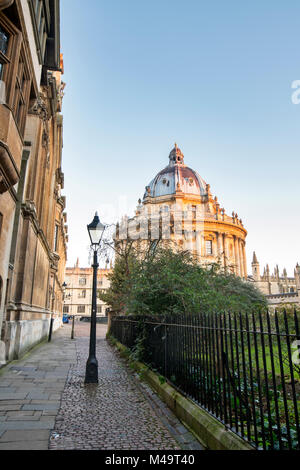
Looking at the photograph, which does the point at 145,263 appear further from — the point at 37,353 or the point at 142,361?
the point at 37,353

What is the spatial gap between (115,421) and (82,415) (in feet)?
1.98

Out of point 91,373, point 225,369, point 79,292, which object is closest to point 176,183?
point 79,292

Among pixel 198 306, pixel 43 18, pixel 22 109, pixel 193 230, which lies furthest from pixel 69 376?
pixel 193 230

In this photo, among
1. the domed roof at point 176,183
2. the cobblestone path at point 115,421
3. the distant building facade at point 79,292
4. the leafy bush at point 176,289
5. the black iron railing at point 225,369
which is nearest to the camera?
the black iron railing at point 225,369

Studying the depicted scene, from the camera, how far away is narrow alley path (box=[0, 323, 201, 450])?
3924 millimetres

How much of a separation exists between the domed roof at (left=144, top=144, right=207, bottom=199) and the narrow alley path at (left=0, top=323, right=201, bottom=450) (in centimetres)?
5417

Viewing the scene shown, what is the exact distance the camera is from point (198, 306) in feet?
26.5

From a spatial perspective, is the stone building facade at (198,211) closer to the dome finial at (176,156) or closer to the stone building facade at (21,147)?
the dome finial at (176,156)

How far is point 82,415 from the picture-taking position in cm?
504

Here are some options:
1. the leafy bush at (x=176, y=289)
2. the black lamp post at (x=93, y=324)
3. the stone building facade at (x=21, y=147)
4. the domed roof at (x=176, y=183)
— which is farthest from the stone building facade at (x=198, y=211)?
the black lamp post at (x=93, y=324)

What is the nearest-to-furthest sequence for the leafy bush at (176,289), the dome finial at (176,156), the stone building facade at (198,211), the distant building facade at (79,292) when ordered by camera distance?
the leafy bush at (176,289) → the stone building facade at (198,211) → the dome finial at (176,156) → the distant building facade at (79,292)

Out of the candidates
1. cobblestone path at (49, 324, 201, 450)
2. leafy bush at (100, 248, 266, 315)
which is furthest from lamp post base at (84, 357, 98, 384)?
leafy bush at (100, 248, 266, 315)

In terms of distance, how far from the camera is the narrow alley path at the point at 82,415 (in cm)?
392

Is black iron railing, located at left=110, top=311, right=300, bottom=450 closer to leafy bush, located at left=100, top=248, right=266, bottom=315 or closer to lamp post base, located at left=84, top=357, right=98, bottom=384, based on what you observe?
leafy bush, located at left=100, top=248, right=266, bottom=315
